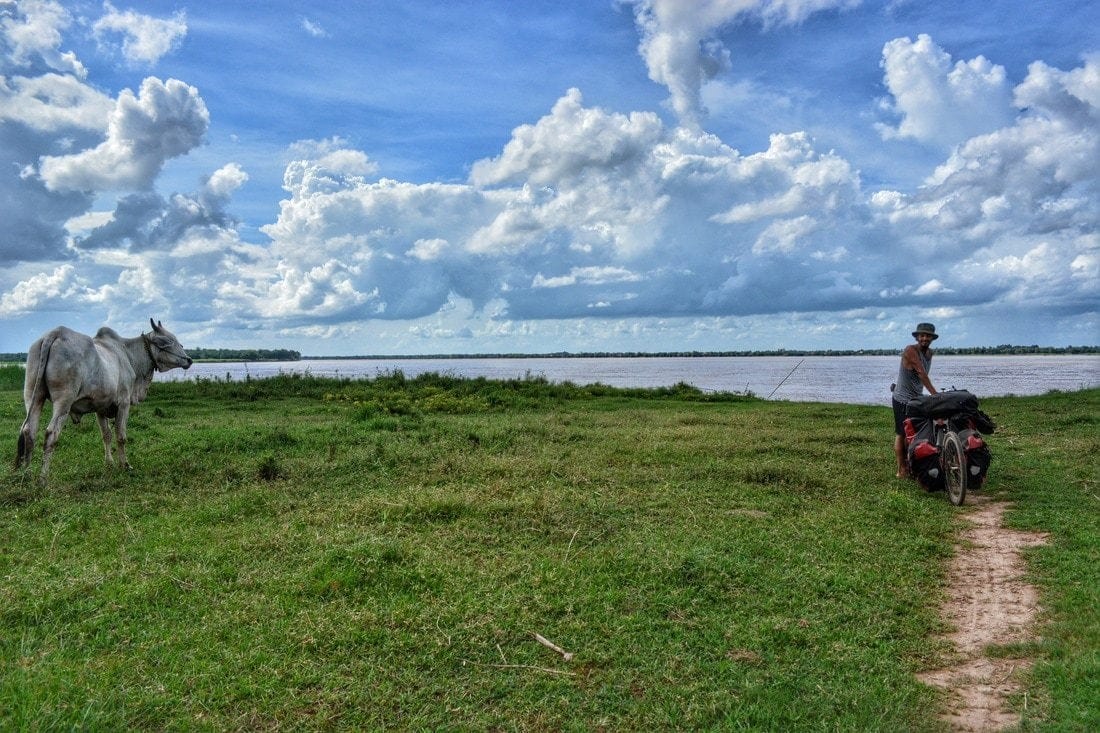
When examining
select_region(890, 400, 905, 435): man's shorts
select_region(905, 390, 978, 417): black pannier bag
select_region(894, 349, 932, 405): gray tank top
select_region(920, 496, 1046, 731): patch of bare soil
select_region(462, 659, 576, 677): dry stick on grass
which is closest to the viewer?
select_region(920, 496, 1046, 731): patch of bare soil

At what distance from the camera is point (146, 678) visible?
4.22 metres

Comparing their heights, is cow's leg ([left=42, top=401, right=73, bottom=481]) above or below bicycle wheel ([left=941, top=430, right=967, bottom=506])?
above

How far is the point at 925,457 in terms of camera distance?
9.92 metres

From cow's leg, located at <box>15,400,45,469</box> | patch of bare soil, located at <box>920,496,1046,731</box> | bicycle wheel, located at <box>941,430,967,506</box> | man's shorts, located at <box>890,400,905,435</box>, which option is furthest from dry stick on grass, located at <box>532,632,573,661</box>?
cow's leg, located at <box>15,400,45,469</box>

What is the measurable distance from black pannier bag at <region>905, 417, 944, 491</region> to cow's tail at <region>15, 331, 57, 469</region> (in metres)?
11.7

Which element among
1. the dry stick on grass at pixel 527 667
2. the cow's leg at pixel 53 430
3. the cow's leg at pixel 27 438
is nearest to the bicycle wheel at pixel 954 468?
the dry stick on grass at pixel 527 667

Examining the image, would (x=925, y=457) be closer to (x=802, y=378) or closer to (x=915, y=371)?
(x=915, y=371)

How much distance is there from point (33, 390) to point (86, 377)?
2.15 ft

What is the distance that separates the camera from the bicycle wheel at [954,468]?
30.3ft

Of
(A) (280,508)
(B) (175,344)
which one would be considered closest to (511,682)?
(A) (280,508)

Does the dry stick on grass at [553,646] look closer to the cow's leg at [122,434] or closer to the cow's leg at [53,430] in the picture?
the cow's leg at [53,430]

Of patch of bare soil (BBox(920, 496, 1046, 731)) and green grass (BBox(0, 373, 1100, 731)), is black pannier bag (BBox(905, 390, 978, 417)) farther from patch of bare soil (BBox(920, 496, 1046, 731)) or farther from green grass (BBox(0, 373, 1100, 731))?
patch of bare soil (BBox(920, 496, 1046, 731))

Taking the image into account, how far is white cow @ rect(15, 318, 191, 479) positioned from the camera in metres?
9.34

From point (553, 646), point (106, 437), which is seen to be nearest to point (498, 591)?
point (553, 646)
